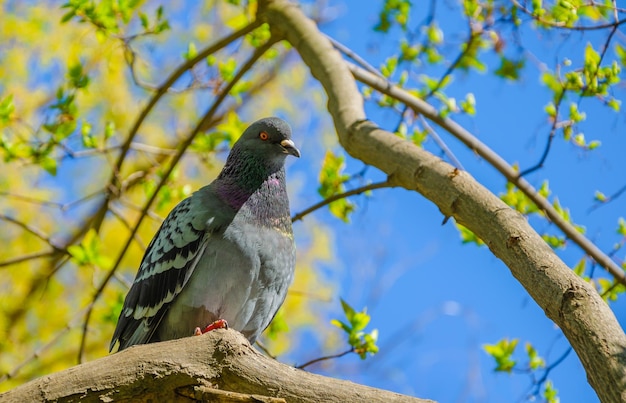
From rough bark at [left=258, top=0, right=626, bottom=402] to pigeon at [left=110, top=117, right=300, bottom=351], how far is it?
52 cm

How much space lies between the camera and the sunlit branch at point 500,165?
4.13 m

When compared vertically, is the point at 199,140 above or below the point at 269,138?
above

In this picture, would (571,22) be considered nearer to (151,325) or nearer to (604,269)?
(604,269)

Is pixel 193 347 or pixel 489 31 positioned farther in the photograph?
pixel 489 31

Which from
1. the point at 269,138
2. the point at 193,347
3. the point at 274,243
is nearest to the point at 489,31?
the point at 269,138

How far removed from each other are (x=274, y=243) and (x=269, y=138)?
2.47 feet

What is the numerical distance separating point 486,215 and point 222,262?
1.58 meters

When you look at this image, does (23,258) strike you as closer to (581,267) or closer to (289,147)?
(289,147)

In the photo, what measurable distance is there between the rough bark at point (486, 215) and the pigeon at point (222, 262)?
520 millimetres

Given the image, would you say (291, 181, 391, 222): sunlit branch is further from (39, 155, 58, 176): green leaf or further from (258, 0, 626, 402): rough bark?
(39, 155, 58, 176): green leaf

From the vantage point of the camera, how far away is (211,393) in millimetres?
2863

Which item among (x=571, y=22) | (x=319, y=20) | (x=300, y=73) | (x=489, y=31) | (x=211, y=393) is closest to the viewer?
(x=211, y=393)

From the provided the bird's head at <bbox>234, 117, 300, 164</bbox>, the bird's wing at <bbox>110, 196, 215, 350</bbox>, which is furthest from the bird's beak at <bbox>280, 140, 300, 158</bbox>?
the bird's wing at <bbox>110, 196, 215, 350</bbox>

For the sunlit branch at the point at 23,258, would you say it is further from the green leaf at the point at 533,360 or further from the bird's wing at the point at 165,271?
the green leaf at the point at 533,360
